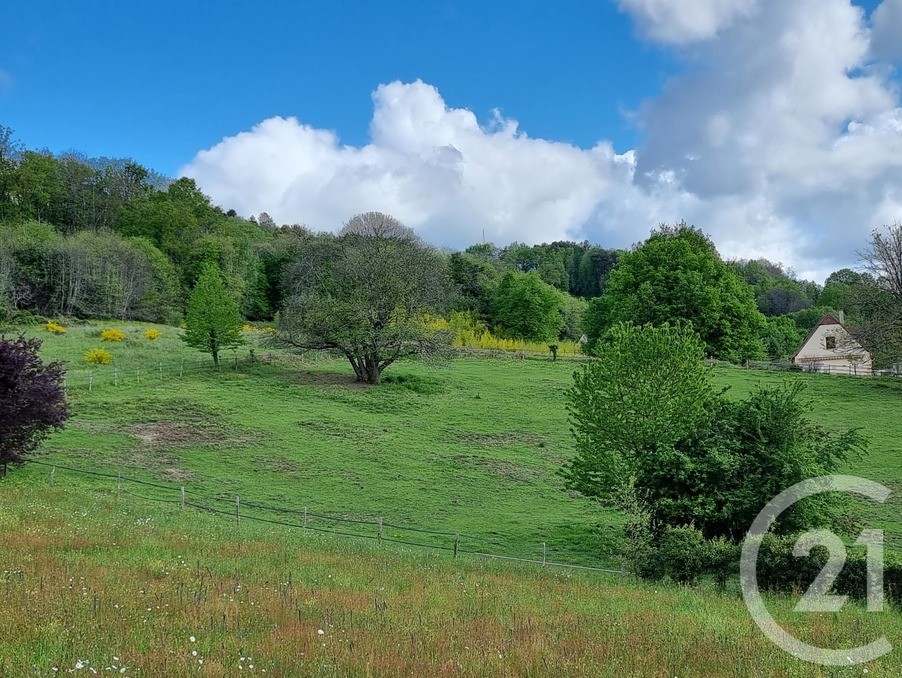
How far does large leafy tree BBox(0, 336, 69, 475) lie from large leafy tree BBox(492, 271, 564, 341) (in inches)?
2589

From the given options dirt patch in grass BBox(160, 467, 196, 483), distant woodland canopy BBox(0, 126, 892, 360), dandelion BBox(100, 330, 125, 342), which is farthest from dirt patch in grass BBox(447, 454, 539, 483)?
dandelion BBox(100, 330, 125, 342)

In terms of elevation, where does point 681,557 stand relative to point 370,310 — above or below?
below

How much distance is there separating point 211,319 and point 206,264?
10077 millimetres

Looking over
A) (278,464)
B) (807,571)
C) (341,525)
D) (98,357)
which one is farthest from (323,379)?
(807,571)

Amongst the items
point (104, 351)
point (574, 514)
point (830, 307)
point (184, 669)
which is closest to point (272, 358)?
point (104, 351)

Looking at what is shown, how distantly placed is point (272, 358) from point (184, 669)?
179 feet

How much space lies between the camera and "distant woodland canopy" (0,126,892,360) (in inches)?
2405

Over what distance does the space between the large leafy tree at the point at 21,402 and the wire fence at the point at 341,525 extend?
70.7 inches

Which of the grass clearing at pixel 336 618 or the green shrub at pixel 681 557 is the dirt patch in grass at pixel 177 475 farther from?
the green shrub at pixel 681 557

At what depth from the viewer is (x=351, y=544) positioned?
17656 mm

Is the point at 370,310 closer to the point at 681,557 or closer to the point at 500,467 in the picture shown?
the point at 500,467

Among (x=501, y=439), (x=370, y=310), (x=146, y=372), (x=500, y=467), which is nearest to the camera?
(x=500, y=467)

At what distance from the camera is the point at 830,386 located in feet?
169

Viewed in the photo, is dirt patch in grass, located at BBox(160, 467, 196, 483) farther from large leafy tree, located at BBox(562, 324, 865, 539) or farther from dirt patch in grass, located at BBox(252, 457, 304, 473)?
large leafy tree, located at BBox(562, 324, 865, 539)
